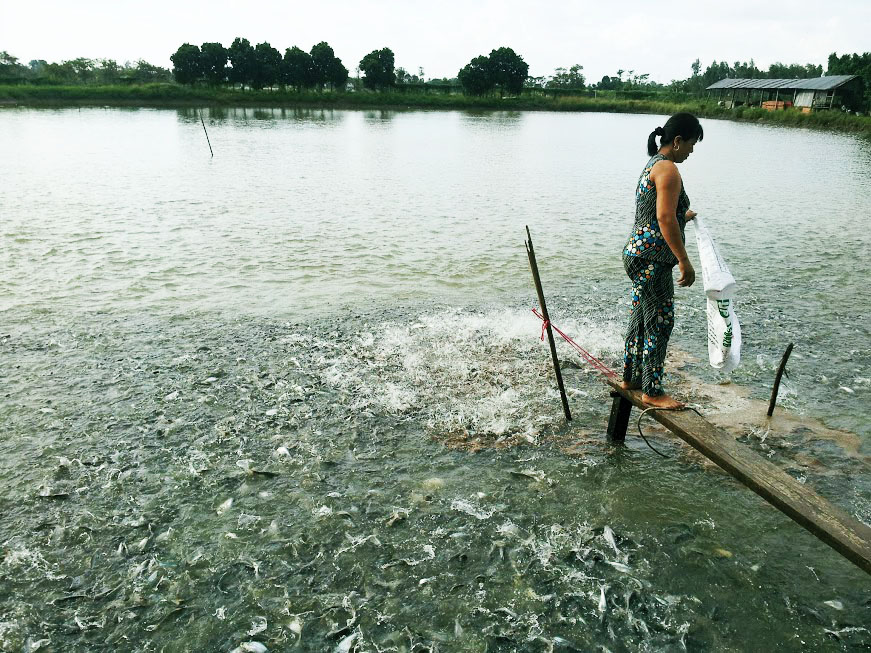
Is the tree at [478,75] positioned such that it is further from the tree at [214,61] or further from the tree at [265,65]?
the tree at [214,61]

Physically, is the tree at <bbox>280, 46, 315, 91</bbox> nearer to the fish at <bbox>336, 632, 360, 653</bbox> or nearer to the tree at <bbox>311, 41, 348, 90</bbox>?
the tree at <bbox>311, 41, 348, 90</bbox>

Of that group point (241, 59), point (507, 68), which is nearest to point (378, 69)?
point (241, 59)

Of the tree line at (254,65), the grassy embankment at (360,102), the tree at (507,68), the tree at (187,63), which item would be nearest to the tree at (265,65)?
the tree line at (254,65)

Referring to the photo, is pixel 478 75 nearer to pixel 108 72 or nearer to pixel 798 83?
pixel 798 83

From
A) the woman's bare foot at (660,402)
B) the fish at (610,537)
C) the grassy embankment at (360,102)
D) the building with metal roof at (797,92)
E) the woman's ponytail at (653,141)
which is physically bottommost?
the fish at (610,537)

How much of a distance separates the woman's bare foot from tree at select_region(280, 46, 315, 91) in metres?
118

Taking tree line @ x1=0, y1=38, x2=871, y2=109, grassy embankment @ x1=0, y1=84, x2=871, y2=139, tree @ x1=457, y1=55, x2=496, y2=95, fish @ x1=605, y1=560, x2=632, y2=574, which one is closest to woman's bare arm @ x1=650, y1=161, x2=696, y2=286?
fish @ x1=605, y1=560, x2=632, y2=574

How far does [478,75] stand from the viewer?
12338 centimetres

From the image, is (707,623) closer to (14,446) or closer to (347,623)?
(347,623)

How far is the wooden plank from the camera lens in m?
3.48

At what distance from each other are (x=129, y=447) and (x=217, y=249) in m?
8.86

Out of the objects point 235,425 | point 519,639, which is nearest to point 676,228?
point 519,639

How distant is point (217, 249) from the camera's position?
13820mm

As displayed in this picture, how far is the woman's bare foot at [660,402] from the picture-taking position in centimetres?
515
